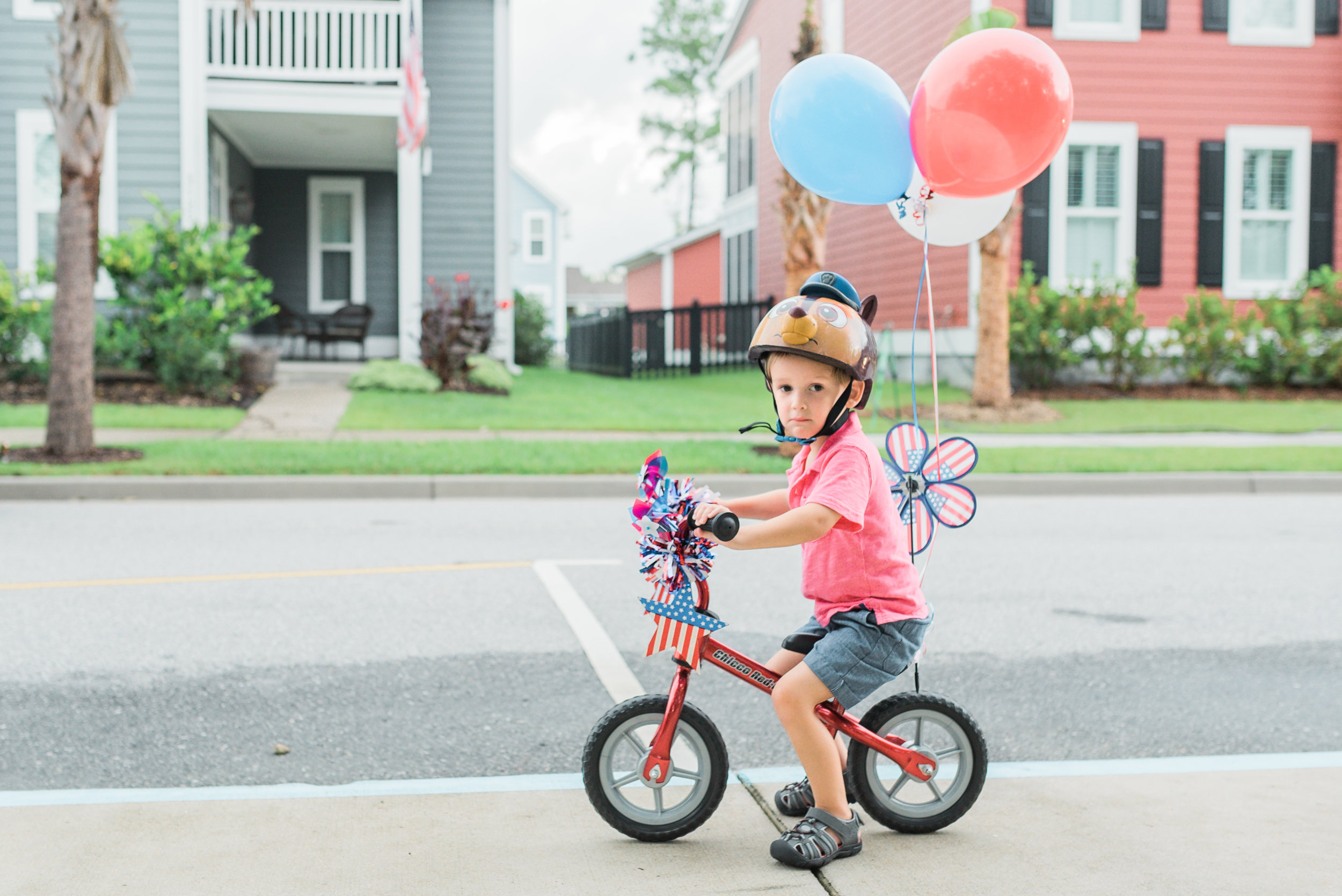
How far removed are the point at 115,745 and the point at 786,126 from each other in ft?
9.17

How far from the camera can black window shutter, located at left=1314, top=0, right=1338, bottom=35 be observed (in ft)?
59.8

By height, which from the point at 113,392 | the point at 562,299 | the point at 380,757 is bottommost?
the point at 380,757

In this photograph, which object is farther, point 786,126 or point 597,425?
point 597,425

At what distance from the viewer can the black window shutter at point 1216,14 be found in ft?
58.7

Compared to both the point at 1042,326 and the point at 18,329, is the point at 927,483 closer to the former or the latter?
Result: the point at 1042,326

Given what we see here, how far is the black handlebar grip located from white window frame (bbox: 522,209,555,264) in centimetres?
4699

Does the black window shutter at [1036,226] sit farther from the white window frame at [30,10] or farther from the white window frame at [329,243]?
the white window frame at [30,10]

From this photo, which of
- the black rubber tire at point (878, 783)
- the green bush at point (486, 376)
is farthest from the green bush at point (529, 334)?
the black rubber tire at point (878, 783)

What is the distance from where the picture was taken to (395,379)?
1647 cm

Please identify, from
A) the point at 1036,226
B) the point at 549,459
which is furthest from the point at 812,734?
the point at 1036,226

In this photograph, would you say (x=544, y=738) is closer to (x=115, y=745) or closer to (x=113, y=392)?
(x=115, y=745)

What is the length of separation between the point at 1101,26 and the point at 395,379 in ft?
38.1

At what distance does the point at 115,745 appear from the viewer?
3.75 meters

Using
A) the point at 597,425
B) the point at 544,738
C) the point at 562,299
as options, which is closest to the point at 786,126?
the point at 544,738
